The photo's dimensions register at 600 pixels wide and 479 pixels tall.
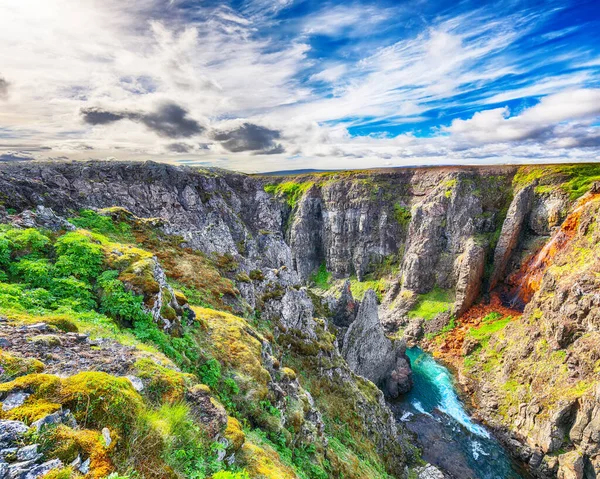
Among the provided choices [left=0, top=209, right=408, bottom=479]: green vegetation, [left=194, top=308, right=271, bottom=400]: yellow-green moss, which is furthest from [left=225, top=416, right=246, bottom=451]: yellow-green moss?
[left=194, top=308, right=271, bottom=400]: yellow-green moss

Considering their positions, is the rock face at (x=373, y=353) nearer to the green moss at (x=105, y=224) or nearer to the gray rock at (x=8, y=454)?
the green moss at (x=105, y=224)

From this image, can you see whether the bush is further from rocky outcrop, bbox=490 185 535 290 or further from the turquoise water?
rocky outcrop, bbox=490 185 535 290

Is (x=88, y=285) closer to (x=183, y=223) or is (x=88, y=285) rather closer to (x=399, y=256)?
(x=183, y=223)

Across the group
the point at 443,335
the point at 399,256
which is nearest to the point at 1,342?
the point at 443,335

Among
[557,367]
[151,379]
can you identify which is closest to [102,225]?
[151,379]

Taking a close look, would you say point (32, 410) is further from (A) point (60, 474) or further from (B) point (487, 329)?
(B) point (487, 329)

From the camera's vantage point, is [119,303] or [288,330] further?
[288,330]
